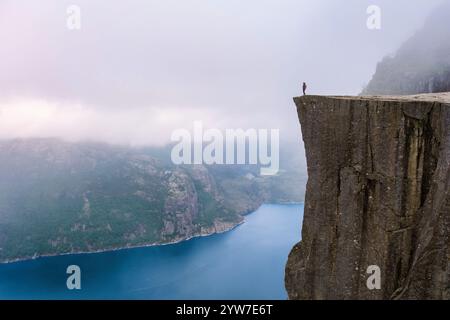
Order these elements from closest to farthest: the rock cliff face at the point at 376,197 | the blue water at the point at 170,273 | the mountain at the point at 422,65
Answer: the rock cliff face at the point at 376,197 → the mountain at the point at 422,65 → the blue water at the point at 170,273

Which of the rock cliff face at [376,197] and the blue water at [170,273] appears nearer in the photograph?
the rock cliff face at [376,197]

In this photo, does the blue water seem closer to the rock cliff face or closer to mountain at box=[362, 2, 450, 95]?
Answer: mountain at box=[362, 2, 450, 95]

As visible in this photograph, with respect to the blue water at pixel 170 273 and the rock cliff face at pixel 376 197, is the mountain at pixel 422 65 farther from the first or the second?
the rock cliff face at pixel 376 197

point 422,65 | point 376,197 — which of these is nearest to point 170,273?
point 422,65

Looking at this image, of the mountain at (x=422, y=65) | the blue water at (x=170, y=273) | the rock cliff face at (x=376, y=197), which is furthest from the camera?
the blue water at (x=170, y=273)

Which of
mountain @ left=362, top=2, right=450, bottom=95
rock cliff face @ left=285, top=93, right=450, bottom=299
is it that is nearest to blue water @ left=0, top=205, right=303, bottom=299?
mountain @ left=362, top=2, right=450, bottom=95

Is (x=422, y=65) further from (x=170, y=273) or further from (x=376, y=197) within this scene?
(x=376, y=197)

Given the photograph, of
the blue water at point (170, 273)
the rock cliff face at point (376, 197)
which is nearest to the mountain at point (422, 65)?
the blue water at point (170, 273)
